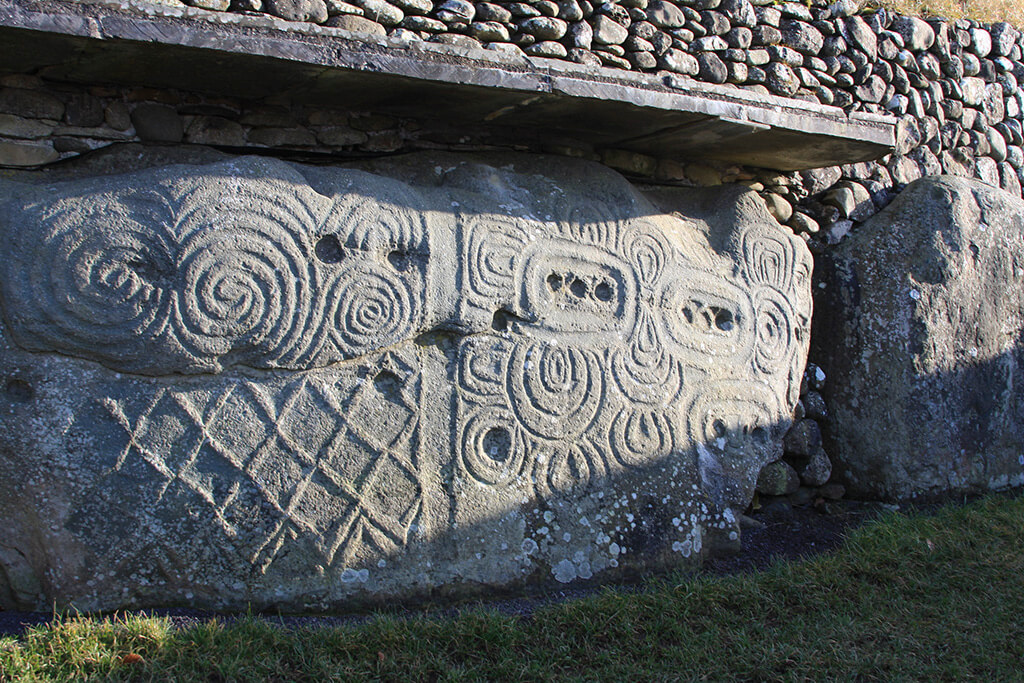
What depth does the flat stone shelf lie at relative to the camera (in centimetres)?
256

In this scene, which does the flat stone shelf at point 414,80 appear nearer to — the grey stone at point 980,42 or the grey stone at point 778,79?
the grey stone at point 778,79

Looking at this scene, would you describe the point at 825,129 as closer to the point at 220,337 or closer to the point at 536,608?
the point at 536,608

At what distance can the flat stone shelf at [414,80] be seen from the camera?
8.39 feet

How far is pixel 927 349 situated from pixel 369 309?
279cm

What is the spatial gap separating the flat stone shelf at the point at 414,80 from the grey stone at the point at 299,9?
12.8 inches

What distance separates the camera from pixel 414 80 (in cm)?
297

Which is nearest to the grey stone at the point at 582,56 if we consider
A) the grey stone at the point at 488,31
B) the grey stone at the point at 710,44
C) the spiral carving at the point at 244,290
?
the grey stone at the point at 488,31

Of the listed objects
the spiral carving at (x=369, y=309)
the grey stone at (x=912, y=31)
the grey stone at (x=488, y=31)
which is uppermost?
the grey stone at (x=912, y=31)

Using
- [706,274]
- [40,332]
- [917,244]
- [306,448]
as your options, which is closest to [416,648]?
[306,448]

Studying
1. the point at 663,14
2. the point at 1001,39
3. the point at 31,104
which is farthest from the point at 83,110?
the point at 1001,39

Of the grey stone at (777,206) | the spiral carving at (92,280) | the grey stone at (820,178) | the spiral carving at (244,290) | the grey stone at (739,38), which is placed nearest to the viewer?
the spiral carving at (92,280)

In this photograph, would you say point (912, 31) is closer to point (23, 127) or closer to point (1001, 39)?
point (1001, 39)

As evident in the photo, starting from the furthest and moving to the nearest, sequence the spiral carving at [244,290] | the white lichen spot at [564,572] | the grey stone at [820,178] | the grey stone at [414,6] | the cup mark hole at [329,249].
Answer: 1. the grey stone at [820,178]
2. the grey stone at [414,6]
3. the white lichen spot at [564,572]
4. the cup mark hole at [329,249]
5. the spiral carving at [244,290]

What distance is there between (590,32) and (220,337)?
2.20 metres
